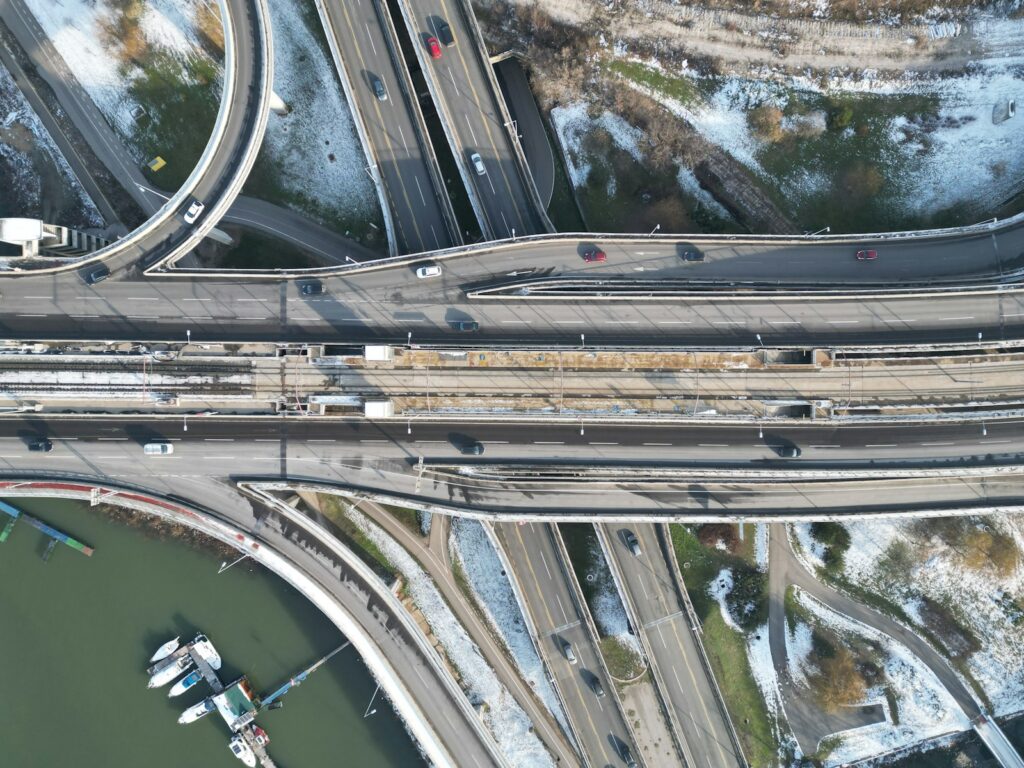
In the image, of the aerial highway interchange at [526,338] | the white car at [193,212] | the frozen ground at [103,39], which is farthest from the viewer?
the frozen ground at [103,39]

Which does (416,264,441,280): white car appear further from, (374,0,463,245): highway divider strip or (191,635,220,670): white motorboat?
(191,635,220,670): white motorboat

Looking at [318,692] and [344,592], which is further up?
[344,592]

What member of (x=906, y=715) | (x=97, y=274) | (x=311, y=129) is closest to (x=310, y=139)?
(x=311, y=129)

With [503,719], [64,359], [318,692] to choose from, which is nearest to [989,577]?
[503,719]

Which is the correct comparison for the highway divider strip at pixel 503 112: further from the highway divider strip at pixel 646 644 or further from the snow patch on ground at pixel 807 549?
the snow patch on ground at pixel 807 549

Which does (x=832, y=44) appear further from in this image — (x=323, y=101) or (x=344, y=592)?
(x=344, y=592)

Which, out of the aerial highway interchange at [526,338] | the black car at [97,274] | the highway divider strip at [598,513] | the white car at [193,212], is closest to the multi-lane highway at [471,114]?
the aerial highway interchange at [526,338]

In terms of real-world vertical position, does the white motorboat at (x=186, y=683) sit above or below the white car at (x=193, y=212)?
below

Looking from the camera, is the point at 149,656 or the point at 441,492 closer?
the point at 441,492
